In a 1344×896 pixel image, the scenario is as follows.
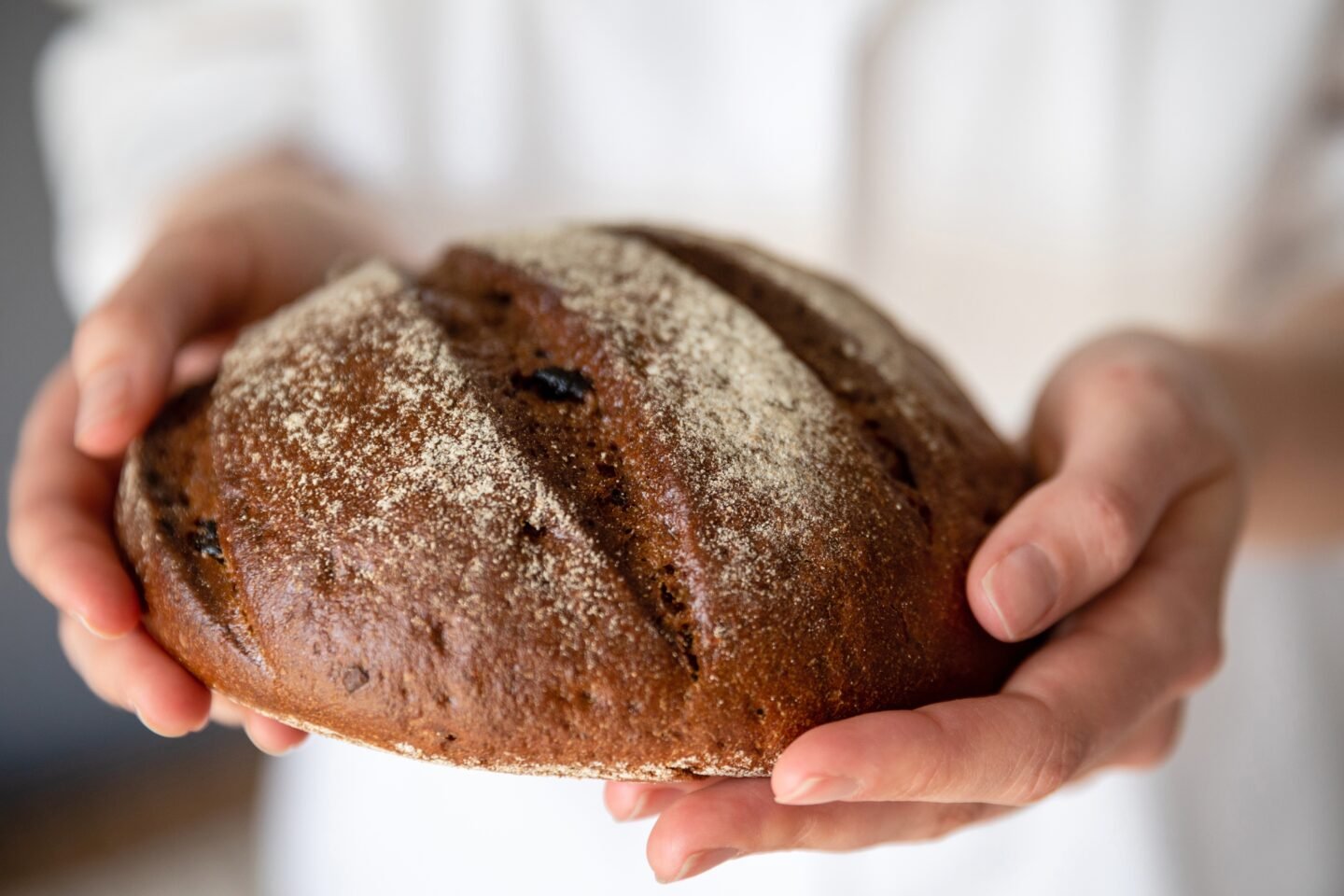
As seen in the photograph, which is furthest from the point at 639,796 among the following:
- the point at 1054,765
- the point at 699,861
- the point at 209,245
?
the point at 209,245

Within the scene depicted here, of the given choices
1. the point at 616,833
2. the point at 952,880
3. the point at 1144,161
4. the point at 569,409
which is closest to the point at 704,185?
the point at 1144,161

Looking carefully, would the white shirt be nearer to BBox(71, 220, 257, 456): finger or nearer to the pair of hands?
the pair of hands

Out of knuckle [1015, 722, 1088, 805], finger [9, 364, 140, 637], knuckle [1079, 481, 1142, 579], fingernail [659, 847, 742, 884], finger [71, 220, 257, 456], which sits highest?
finger [71, 220, 257, 456]

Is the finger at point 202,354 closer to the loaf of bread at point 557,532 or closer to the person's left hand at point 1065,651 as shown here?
the loaf of bread at point 557,532

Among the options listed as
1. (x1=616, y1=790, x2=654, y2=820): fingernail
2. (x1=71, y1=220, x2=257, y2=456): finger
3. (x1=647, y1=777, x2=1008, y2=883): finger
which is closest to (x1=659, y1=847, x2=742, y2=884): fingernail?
(x1=647, y1=777, x2=1008, y2=883): finger

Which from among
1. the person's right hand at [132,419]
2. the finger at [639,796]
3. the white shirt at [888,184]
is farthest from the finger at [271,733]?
the white shirt at [888,184]

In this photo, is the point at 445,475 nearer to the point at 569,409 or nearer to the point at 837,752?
the point at 569,409

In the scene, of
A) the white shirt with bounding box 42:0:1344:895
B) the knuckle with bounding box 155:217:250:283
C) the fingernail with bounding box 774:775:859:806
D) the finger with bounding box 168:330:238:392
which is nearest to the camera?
the fingernail with bounding box 774:775:859:806
